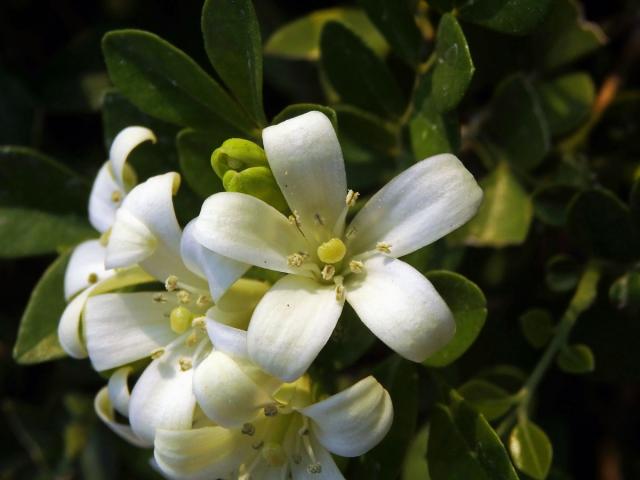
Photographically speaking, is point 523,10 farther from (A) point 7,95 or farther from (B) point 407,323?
(A) point 7,95

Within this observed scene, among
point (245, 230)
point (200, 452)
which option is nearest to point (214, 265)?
point (245, 230)

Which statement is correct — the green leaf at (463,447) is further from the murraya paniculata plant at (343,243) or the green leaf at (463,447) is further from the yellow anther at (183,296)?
the yellow anther at (183,296)

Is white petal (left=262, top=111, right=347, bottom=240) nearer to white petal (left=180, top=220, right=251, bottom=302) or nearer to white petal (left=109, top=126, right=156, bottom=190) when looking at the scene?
white petal (left=180, top=220, right=251, bottom=302)

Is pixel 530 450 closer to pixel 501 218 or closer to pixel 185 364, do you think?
pixel 501 218

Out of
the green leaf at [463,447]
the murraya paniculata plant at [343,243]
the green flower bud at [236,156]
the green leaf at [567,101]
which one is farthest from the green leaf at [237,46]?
the green leaf at [567,101]

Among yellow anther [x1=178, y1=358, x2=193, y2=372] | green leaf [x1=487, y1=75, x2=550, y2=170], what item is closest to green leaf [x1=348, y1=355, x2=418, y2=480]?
yellow anther [x1=178, y1=358, x2=193, y2=372]

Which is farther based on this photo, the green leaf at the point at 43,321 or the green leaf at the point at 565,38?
the green leaf at the point at 565,38

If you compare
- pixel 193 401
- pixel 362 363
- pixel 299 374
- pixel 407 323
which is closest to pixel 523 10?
pixel 407 323
